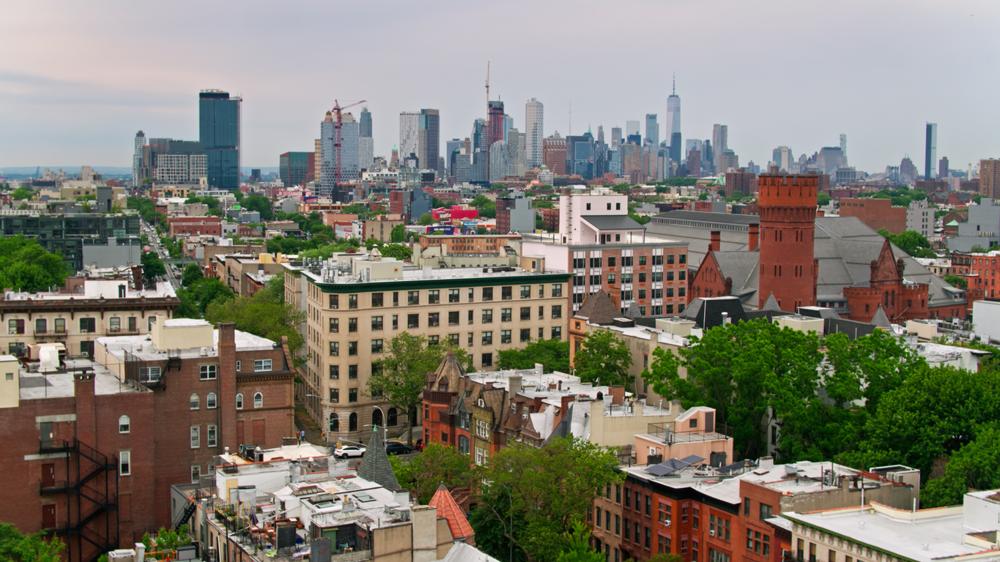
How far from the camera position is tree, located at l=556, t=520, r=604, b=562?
2549 inches

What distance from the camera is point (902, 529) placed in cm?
6159

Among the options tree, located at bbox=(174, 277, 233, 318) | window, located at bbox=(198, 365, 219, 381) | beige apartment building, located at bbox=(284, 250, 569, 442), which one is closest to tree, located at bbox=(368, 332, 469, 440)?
beige apartment building, located at bbox=(284, 250, 569, 442)

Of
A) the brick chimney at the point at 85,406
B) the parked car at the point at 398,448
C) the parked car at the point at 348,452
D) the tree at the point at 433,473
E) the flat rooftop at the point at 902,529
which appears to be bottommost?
the parked car at the point at 398,448

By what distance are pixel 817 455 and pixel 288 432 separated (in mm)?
35972

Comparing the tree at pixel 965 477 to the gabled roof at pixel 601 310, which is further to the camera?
the gabled roof at pixel 601 310

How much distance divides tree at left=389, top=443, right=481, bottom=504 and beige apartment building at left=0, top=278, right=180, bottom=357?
127 ft

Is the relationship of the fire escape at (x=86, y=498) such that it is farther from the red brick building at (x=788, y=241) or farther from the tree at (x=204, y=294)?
the red brick building at (x=788, y=241)

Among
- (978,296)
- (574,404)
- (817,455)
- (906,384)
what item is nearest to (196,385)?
(574,404)

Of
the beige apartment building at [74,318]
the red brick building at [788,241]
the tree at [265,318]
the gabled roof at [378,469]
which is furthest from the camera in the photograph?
the red brick building at [788,241]

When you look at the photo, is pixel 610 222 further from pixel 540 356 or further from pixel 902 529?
pixel 902 529

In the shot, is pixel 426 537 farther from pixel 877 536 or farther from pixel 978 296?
pixel 978 296

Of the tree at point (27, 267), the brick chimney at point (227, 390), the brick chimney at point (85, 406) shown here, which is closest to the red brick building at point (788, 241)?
the brick chimney at point (227, 390)

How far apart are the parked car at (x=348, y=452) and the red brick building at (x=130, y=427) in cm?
1650

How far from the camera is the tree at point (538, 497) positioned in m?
71.8
